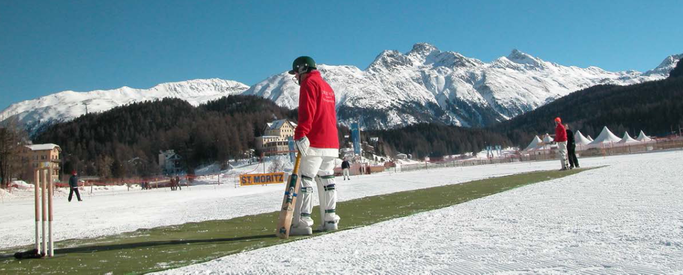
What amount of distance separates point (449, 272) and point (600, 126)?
17550 cm

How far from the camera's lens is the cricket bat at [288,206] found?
529cm

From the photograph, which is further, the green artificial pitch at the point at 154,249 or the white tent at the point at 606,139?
the white tent at the point at 606,139

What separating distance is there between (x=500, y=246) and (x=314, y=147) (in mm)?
2700

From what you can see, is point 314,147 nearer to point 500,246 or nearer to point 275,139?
point 500,246

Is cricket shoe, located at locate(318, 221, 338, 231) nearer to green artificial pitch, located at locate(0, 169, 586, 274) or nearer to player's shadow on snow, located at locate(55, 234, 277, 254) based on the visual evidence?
green artificial pitch, located at locate(0, 169, 586, 274)

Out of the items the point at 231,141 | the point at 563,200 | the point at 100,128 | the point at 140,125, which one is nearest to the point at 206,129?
the point at 231,141

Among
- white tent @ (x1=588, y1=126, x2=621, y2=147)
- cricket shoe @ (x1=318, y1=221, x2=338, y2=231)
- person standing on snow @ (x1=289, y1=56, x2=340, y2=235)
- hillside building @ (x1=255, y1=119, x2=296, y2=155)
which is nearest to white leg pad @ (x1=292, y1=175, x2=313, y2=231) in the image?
person standing on snow @ (x1=289, y1=56, x2=340, y2=235)

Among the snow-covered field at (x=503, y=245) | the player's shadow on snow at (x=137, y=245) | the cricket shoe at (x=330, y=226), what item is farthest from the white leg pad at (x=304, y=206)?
the snow-covered field at (x=503, y=245)

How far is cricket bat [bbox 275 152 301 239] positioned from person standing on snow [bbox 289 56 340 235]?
95 millimetres

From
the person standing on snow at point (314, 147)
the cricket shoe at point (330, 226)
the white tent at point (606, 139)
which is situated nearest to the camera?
the person standing on snow at point (314, 147)

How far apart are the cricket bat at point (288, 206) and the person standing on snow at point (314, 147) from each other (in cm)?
10

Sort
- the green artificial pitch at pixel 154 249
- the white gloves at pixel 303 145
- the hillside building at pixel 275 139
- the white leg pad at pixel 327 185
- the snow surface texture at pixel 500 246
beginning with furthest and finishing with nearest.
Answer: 1. the hillside building at pixel 275 139
2. the white leg pad at pixel 327 185
3. the white gloves at pixel 303 145
4. the green artificial pitch at pixel 154 249
5. the snow surface texture at pixel 500 246

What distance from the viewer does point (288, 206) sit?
539 cm

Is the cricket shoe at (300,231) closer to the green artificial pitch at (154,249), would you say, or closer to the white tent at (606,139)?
the green artificial pitch at (154,249)
